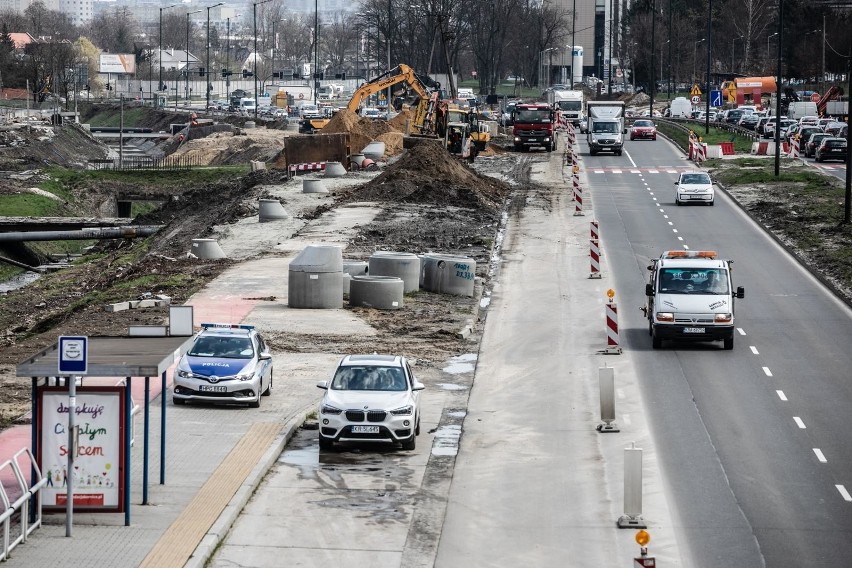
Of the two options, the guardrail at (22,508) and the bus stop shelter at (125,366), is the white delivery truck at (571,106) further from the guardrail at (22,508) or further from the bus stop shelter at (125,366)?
the guardrail at (22,508)

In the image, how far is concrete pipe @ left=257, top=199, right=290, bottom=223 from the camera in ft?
190

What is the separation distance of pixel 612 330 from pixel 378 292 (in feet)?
27.0

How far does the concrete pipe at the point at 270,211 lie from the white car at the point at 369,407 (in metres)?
33.9

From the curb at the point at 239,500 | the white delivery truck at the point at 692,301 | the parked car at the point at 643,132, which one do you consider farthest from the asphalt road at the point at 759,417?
the parked car at the point at 643,132

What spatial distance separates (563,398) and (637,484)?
921 cm

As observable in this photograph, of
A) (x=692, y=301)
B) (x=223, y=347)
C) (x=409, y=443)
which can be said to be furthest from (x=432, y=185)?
(x=409, y=443)

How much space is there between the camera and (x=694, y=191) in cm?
6212

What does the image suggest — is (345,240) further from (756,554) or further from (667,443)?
(756,554)

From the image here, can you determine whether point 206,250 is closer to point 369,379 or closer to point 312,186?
point 312,186

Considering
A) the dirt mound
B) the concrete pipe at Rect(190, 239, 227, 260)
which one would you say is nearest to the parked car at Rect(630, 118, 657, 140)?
the dirt mound

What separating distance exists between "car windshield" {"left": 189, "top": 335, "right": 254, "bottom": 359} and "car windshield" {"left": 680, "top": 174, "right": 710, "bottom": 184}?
38627mm

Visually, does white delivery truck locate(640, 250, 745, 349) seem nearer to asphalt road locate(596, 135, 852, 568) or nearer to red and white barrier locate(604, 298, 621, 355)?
asphalt road locate(596, 135, 852, 568)

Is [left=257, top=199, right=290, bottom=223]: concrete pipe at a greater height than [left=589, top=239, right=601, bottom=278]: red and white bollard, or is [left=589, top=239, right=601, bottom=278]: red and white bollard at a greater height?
[left=257, top=199, right=290, bottom=223]: concrete pipe

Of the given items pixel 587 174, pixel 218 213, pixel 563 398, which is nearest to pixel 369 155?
pixel 587 174
